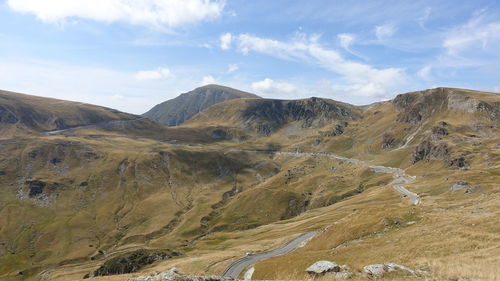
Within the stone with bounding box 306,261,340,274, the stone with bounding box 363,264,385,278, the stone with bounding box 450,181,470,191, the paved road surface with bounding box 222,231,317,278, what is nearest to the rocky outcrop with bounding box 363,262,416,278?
the stone with bounding box 363,264,385,278

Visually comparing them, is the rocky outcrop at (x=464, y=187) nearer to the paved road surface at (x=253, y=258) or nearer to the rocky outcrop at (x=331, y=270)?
the paved road surface at (x=253, y=258)

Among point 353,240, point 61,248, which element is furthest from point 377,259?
point 61,248

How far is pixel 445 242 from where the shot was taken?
39.8 m

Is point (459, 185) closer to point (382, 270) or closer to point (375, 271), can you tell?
point (382, 270)

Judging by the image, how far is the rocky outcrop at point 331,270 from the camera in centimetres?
2791

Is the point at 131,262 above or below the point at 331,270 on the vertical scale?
below

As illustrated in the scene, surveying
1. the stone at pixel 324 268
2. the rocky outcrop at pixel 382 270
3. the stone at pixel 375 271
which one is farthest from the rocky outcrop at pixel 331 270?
the rocky outcrop at pixel 382 270

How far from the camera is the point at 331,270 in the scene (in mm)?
29594

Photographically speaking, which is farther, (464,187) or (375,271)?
(464,187)

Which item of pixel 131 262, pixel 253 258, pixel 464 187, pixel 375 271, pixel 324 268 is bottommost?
pixel 131 262

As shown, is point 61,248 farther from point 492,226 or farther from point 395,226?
point 492,226

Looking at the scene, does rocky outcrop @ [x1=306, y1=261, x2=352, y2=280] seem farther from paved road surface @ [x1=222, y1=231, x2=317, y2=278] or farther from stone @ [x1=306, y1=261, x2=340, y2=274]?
paved road surface @ [x1=222, y1=231, x2=317, y2=278]

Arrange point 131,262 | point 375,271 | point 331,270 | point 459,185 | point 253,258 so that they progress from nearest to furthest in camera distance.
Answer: point 375,271, point 331,270, point 253,258, point 131,262, point 459,185

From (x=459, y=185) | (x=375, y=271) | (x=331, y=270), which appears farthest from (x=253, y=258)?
(x=459, y=185)
